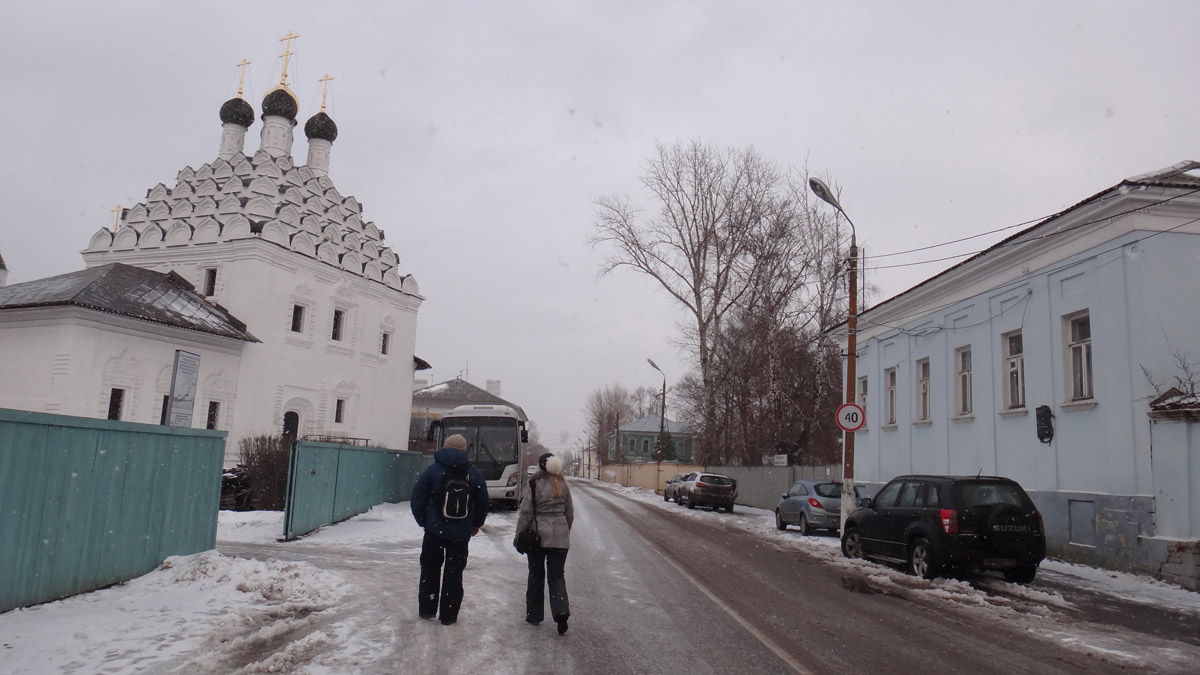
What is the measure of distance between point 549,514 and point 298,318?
119 feet

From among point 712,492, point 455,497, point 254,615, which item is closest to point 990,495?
point 455,497

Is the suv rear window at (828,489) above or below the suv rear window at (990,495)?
below

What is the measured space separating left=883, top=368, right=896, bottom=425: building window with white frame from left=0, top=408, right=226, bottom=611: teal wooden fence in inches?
722

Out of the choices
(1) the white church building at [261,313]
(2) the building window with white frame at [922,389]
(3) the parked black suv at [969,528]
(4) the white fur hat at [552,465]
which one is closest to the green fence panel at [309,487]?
(4) the white fur hat at [552,465]

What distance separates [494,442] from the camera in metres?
23.4

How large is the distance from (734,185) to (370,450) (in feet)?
76.6

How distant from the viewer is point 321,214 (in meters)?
44.1

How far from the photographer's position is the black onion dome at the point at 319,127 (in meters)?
47.0

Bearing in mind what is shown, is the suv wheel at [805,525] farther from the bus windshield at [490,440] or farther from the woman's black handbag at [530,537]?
the woman's black handbag at [530,537]

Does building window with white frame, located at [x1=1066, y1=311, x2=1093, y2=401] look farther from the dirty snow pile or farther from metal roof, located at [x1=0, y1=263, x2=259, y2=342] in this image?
metal roof, located at [x1=0, y1=263, x2=259, y2=342]

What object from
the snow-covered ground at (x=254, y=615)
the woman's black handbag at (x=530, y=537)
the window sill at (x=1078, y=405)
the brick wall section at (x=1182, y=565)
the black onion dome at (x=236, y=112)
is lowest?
the snow-covered ground at (x=254, y=615)

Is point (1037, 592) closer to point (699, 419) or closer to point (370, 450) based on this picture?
point (370, 450)

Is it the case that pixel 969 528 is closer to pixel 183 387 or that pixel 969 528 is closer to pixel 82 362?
pixel 183 387

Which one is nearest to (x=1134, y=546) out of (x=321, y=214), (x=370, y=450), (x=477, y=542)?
(x=477, y=542)
